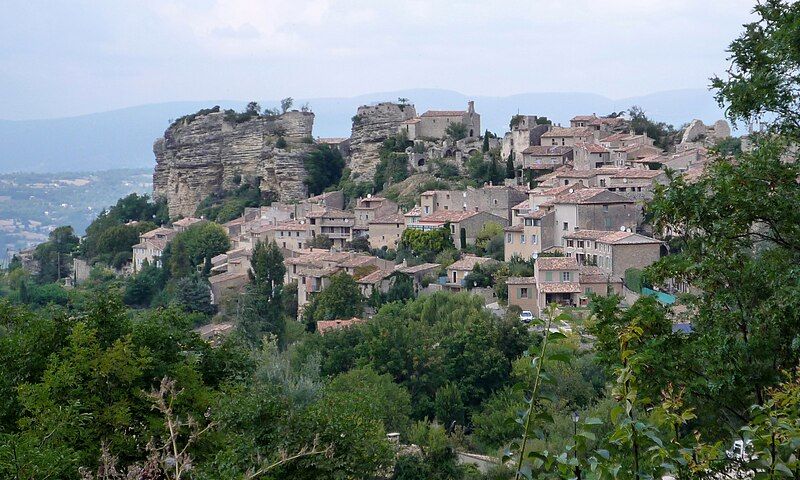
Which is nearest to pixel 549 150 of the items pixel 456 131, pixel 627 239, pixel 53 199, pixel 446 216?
pixel 446 216

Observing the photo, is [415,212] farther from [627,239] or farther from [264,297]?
[627,239]

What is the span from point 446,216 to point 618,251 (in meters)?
10.3

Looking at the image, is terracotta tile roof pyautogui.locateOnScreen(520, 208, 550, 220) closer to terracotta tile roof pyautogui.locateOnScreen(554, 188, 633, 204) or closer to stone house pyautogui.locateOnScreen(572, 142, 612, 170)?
terracotta tile roof pyautogui.locateOnScreen(554, 188, 633, 204)

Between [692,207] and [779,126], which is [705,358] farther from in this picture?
[779,126]

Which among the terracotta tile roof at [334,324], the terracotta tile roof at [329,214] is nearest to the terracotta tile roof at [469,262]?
the terracotta tile roof at [334,324]

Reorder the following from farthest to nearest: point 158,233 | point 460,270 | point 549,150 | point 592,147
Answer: point 158,233, point 549,150, point 592,147, point 460,270

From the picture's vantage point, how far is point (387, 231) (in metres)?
45.7

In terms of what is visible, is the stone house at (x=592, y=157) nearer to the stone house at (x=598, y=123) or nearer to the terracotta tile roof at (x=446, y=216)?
the stone house at (x=598, y=123)

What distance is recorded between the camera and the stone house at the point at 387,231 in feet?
148

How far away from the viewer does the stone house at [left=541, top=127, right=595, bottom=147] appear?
5012cm

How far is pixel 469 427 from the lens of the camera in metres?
26.1

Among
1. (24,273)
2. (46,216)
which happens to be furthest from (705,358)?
(46,216)

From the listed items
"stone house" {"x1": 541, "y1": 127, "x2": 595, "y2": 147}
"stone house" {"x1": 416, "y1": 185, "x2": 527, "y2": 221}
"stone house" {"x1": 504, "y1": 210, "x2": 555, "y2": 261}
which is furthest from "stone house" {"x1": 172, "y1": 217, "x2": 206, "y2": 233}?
"stone house" {"x1": 504, "y1": 210, "x2": 555, "y2": 261}

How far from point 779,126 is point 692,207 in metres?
1.08
